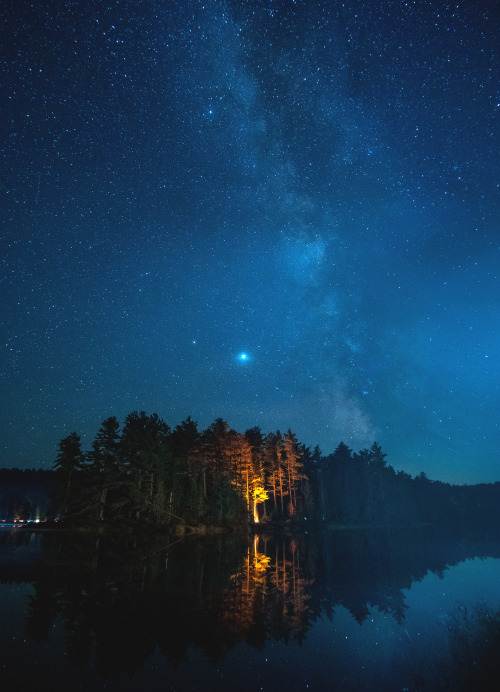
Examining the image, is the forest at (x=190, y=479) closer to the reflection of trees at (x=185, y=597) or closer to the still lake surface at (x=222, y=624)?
the reflection of trees at (x=185, y=597)

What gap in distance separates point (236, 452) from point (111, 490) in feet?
59.7

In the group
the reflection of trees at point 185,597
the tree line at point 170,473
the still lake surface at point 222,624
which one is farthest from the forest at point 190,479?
the still lake surface at point 222,624

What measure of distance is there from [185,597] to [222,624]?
340 cm

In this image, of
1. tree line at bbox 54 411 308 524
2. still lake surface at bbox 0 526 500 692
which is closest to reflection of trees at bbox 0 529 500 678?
still lake surface at bbox 0 526 500 692

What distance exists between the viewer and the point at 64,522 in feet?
165

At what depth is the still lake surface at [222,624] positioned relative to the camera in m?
8.83

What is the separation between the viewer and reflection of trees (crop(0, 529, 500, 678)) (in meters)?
10.4

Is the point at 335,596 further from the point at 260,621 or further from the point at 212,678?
the point at 212,678

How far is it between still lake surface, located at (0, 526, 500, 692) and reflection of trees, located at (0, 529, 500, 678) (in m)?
0.06

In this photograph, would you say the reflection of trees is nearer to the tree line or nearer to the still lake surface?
the still lake surface

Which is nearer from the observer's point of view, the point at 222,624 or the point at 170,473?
the point at 222,624

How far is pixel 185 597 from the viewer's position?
1480 cm

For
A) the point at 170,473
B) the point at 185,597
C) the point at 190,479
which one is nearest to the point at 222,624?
the point at 185,597

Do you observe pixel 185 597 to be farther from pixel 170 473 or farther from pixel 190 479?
pixel 190 479
